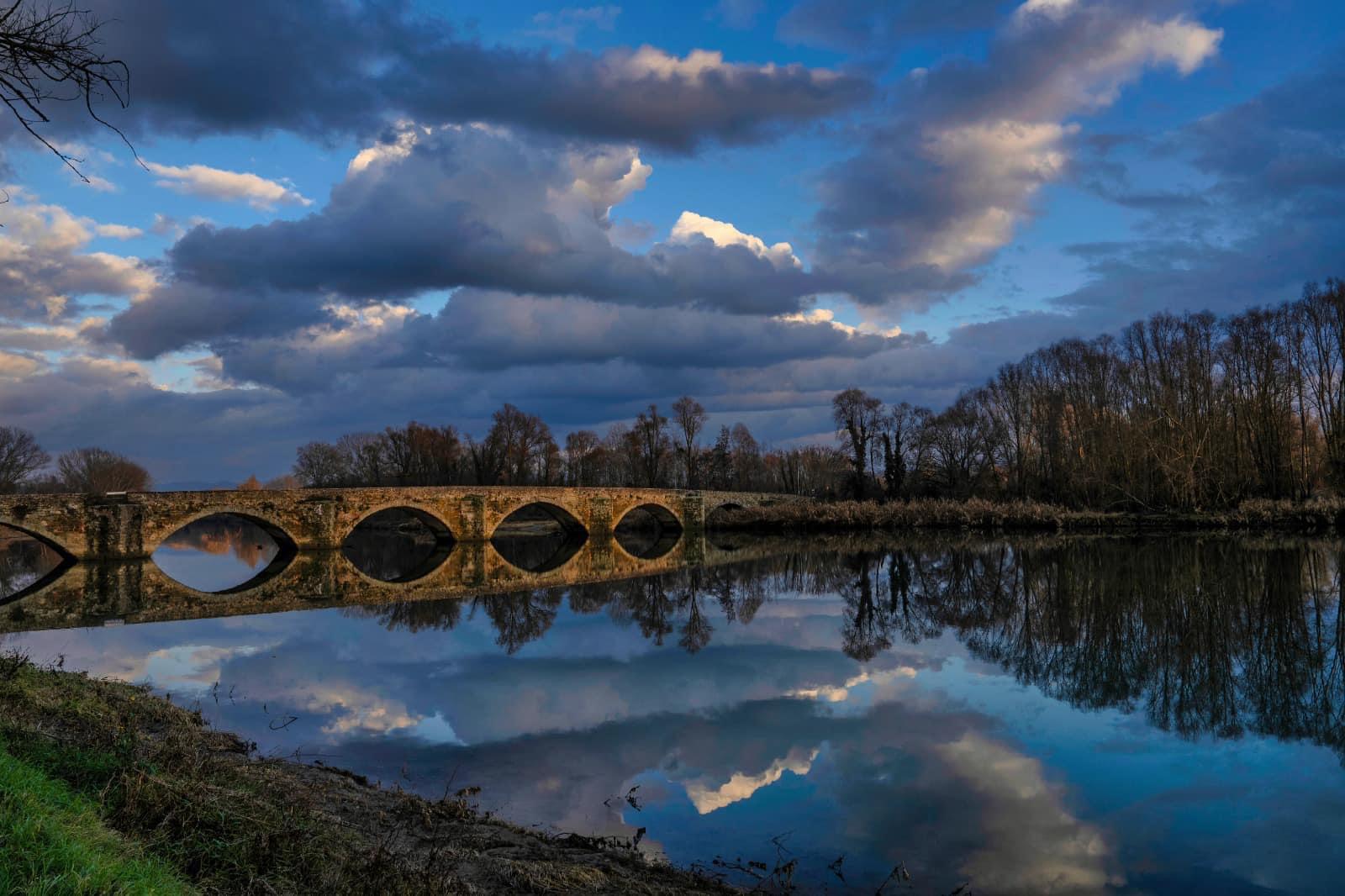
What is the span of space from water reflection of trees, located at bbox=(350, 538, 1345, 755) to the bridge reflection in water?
2.35 meters

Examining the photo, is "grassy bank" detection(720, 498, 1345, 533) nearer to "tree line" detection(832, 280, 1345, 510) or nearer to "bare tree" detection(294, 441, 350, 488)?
"tree line" detection(832, 280, 1345, 510)

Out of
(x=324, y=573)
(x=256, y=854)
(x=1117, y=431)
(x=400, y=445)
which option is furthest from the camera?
(x=400, y=445)

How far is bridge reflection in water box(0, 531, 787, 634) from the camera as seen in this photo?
2088 centimetres

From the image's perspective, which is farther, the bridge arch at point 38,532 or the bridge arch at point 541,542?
the bridge arch at point 541,542

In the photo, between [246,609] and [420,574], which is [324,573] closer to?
[420,574]

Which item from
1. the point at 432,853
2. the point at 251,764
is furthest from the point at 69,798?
A: the point at 251,764

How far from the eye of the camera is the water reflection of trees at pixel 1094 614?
9984mm

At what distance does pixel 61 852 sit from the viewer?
3369mm

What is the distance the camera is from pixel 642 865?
5598 millimetres

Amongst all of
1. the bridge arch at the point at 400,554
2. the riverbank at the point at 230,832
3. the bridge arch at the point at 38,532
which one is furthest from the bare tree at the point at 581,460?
the riverbank at the point at 230,832

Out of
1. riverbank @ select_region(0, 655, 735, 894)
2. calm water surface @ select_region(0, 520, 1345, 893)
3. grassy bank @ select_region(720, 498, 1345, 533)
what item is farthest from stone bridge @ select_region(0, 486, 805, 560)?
riverbank @ select_region(0, 655, 735, 894)

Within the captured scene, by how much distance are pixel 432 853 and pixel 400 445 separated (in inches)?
3006

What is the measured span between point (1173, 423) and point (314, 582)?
131 feet

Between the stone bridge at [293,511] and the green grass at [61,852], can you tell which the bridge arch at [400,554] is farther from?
the green grass at [61,852]
